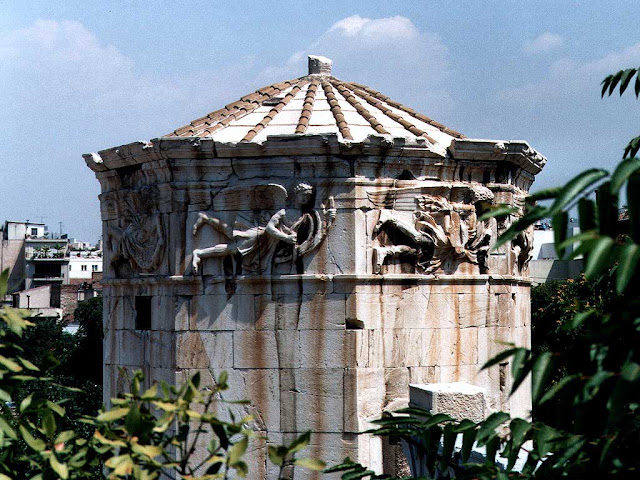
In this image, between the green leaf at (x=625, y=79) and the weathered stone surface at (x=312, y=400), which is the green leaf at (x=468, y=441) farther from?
the weathered stone surface at (x=312, y=400)

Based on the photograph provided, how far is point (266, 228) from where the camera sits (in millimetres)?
10305

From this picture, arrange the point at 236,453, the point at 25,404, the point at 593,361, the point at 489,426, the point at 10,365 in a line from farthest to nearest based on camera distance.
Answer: the point at 25,404, the point at 10,365, the point at 489,426, the point at 236,453, the point at 593,361

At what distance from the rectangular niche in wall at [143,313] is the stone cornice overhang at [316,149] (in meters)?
1.51

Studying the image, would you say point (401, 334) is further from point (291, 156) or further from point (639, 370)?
point (639, 370)

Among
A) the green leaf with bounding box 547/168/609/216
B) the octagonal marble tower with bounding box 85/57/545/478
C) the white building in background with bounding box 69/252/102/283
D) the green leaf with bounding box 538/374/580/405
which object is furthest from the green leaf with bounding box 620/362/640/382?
the white building in background with bounding box 69/252/102/283

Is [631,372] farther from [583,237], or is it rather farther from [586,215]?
[586,215]

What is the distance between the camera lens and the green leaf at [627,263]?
3310 mm

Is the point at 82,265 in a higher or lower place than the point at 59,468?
higher

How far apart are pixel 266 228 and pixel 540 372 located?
665 centimetres

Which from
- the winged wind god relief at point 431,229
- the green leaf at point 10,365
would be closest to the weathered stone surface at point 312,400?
the winged wind god relief at point 431,229

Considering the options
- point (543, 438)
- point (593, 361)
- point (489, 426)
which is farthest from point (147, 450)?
point (593, 361)

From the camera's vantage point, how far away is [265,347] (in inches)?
408

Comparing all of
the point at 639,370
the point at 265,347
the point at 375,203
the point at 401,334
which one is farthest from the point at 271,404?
the point at 639,370

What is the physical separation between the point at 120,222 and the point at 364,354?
10.9ft
